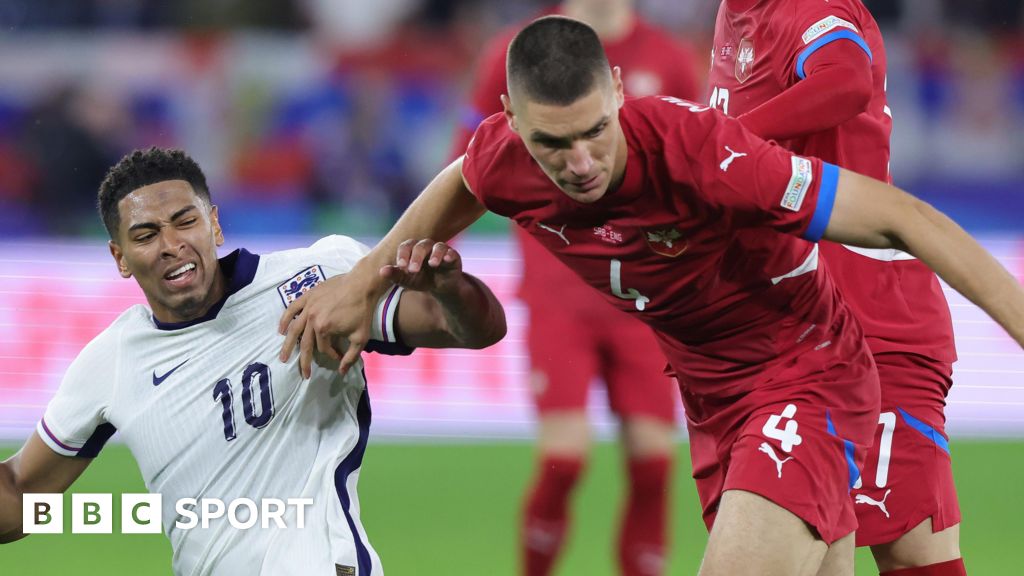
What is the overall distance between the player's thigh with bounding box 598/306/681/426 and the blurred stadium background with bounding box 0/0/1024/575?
8.44ft

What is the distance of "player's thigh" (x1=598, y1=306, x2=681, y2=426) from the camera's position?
5336 mm

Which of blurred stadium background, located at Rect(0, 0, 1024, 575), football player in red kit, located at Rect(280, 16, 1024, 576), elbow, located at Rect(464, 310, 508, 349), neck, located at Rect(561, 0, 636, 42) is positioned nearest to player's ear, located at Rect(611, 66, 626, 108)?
football player in red kit, located at Rect(280, 16, 1024, 576)

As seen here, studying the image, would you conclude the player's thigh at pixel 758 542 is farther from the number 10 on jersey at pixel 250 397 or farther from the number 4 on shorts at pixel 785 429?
the number 10 on jersey at pixel 250 397

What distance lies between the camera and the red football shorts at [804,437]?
10.7 ft

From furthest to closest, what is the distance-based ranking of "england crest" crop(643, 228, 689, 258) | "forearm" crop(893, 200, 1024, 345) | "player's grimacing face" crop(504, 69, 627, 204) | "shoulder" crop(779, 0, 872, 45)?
"shoulder" crop(779, 0, 872, 45)
"england crest" crop(643, 228, 689, 258)
"player's grimacing face" crop(504, 69, 627, 204)
"forearm" crop(893, 200, 1024, 345)

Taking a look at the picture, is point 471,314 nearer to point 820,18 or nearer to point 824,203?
point 824,203

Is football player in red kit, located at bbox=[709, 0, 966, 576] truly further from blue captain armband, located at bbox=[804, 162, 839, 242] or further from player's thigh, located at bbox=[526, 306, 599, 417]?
player's thigh, located at bbox=[526, 306, 599, 417]

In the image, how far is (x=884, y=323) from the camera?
12.8 ft

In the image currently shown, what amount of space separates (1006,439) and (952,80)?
498 centimetres

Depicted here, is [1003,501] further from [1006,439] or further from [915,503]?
[915,503]

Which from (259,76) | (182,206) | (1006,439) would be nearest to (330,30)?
(259,76)

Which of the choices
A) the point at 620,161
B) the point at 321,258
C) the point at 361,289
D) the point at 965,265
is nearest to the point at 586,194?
the point at 620,161

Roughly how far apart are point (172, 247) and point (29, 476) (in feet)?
2.62

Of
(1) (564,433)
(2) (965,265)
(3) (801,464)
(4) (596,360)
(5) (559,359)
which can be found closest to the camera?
(2) (965,265)
